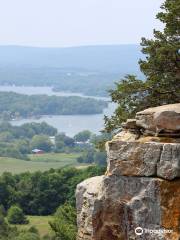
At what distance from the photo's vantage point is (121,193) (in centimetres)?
1351

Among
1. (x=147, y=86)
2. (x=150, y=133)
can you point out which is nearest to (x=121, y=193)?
(x=150, y=133)

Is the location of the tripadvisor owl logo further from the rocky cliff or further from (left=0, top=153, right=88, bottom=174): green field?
(left=0, top=153, right=88, bottom=174): green field

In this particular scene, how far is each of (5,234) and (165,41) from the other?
1334 inches

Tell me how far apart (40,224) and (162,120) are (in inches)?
1803

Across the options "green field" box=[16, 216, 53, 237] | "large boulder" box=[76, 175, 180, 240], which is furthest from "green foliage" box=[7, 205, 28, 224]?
"large boulder" box=[76, 175, 180, 240]

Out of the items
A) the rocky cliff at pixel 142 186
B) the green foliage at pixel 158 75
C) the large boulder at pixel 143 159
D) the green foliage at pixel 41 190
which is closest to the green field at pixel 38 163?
the green foliage at pixel 41 190

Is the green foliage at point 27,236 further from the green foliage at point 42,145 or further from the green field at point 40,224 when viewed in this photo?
the green foliage at point 42,145

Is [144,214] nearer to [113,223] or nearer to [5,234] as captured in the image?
[113,223]

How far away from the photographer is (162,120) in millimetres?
13539

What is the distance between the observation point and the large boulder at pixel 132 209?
13.0m

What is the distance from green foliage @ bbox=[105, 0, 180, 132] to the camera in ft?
68.3

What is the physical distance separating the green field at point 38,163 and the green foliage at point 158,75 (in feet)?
274

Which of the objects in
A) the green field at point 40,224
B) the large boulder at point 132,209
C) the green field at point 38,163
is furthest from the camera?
the green field at point 38,163

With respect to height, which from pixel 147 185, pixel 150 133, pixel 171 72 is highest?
pixel 171 72
